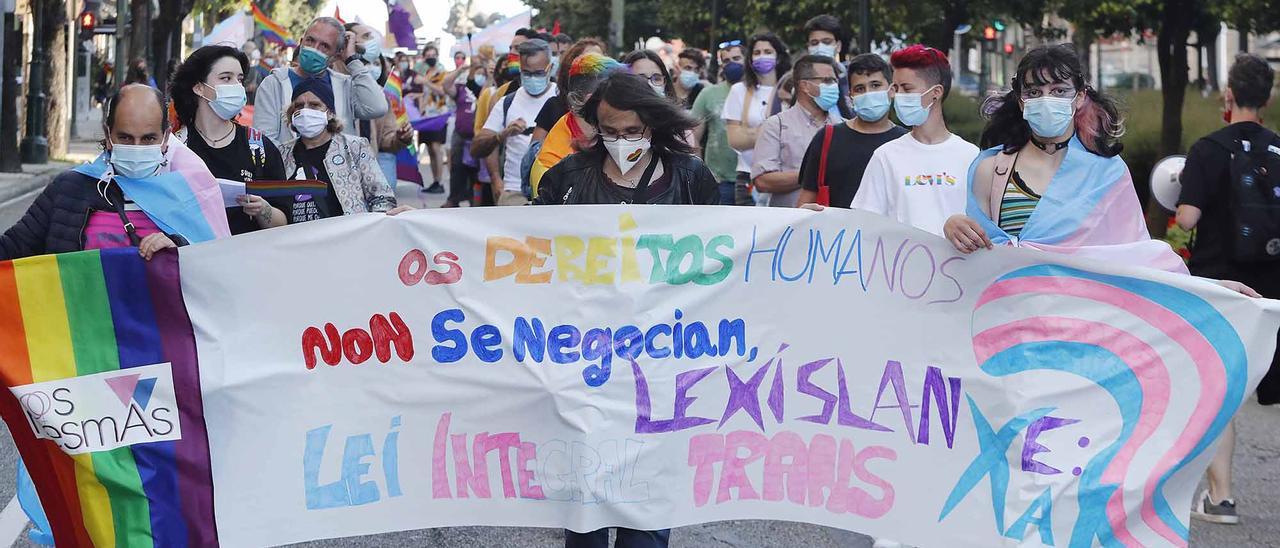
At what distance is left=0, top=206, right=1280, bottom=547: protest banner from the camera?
14.6ft

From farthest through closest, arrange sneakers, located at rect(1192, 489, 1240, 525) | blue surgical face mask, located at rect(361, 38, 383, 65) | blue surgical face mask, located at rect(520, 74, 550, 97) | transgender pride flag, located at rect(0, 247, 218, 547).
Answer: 1. blue surgical face mask, located at rect(520, 74, 550, 97)
2. blue surgical face mask, located at rect(361, 38, 383, 65)
3. sneakers, located at rect(1192, 489, 1240, 525)
4. transgender pride flag, located at rect(0, 247, 218, 547)

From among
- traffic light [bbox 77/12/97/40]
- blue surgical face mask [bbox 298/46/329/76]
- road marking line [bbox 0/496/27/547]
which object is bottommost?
road marking line [bbox 0/496/27/547]

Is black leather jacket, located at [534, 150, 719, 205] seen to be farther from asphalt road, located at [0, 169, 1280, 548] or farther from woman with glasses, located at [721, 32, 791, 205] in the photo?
woman with glasses, located at [721, 32, 791, 205]

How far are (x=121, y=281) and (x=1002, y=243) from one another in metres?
2.45

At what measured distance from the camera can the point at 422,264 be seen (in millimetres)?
4598

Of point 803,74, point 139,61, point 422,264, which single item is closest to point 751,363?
point 422,264

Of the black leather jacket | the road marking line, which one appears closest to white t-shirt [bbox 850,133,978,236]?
the black leather jacket

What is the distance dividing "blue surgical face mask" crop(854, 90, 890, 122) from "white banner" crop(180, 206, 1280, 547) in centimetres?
195

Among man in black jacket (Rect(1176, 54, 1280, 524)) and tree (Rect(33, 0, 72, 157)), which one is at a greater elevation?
tree (Rect(33, 0, 72, 157))

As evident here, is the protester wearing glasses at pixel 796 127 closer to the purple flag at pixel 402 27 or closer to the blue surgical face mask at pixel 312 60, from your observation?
the blue surgical face mask at pixel 312 60

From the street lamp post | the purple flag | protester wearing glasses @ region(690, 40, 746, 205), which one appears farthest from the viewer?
the street lamp post

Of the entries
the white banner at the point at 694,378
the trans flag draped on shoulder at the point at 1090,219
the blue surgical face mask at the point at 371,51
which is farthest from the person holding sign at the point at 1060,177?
the blue surgical face mask at the point at 371,51

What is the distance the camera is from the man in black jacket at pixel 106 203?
4.86 meters

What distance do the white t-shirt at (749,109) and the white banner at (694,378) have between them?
18.1 feet
